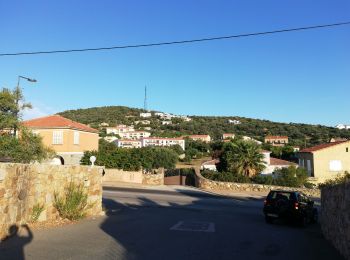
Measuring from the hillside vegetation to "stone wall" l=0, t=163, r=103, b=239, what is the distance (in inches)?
4167

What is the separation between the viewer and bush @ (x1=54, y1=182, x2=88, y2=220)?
14.6 meters

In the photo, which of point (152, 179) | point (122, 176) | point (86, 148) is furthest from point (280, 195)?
point (86, 148)

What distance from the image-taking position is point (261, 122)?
166 metres

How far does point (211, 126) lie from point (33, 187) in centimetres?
14414

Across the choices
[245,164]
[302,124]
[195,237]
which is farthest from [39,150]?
[302,124]

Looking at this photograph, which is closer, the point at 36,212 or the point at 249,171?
the point at 36,212

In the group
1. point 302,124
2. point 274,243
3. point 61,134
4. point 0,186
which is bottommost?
point 274,243

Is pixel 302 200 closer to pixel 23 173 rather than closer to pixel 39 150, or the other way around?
pixel 23 173

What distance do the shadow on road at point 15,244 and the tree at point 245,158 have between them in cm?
3627

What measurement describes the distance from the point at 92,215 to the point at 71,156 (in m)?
34.8

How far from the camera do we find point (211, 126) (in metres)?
156

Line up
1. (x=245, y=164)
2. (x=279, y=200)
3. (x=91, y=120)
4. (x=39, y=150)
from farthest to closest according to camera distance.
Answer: (x=91, y=120) → (x=245, y=164) → (x=39, y=150) → (x=279, y=200)

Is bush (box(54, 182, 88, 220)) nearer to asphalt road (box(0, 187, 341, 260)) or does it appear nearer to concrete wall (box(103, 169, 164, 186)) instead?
asphalt road (box(0, 187, 341, 260))

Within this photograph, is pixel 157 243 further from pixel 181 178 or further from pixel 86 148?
pixel 86 148
